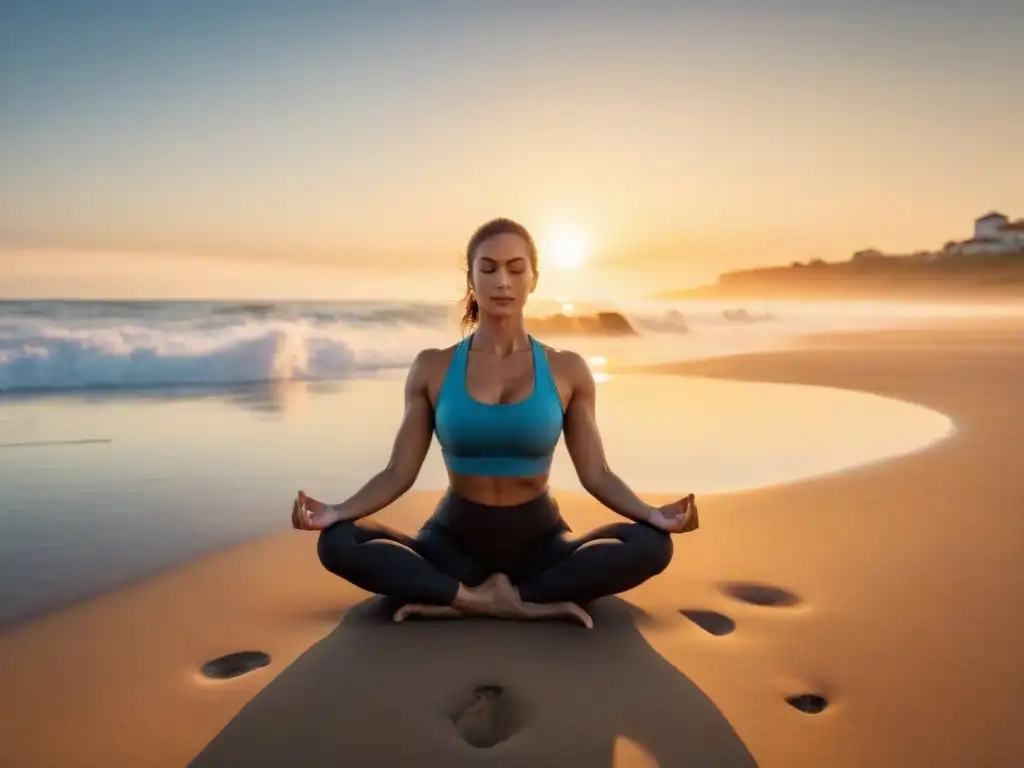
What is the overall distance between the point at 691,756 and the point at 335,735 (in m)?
1.12

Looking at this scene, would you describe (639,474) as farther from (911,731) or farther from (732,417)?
(911,731)

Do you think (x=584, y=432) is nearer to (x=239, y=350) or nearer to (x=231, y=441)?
(x=231, y=441)

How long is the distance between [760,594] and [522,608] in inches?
50.3

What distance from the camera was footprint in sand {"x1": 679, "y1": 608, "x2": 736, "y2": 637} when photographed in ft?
10.7

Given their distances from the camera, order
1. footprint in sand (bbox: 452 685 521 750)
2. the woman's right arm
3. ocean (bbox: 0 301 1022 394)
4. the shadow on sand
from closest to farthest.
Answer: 1. the shadow on sand
2. footprint in sand (bbox: 452 685 521 750)
3. the woman's right arm
4. ocean (bbox: 0 301 1022 394)

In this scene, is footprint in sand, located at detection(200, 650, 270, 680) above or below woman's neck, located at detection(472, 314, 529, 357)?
below

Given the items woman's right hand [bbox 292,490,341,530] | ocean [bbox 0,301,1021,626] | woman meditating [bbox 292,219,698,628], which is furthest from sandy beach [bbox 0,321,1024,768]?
ocean [bbox 0,301,1021,626]

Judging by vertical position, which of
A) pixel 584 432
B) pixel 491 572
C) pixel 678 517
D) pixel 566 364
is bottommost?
pixel 491 572

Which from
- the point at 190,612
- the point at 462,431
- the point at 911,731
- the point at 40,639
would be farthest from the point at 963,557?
the point at 40,639

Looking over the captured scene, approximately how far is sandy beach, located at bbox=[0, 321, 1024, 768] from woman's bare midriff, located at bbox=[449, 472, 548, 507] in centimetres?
51

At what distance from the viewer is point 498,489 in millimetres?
3176

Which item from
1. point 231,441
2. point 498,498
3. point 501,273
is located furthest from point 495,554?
point 231,441

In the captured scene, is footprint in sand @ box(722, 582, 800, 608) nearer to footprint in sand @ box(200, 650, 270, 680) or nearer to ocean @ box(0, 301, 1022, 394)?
footprint in sand @ box(200, 650, 270, 680)

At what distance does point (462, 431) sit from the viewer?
10.2ft
